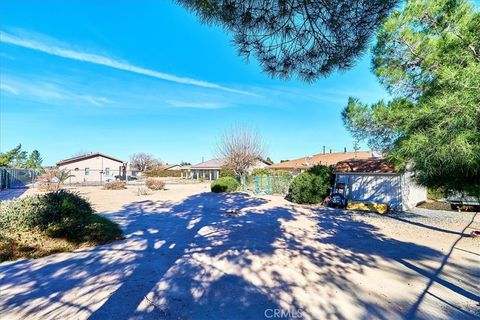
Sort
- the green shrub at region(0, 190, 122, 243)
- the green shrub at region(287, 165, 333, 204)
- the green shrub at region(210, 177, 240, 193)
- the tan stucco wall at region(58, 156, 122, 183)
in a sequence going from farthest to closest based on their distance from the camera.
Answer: the tan stucco wall at region(58, 156, 122, 183)
the green shrub at region(210, 177, 240, 193)
the green shrub at region(287, 165, 333, 204)
the green shrub at region(0, 190, 122, 243)

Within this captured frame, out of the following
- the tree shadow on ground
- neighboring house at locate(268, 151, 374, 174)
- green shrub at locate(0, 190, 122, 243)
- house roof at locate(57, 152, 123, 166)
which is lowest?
the tree shadow on ground

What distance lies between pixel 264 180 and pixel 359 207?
8542 millimetres

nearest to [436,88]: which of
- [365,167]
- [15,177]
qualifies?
[365,167]

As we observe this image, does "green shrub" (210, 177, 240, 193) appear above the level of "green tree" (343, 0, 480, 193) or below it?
below

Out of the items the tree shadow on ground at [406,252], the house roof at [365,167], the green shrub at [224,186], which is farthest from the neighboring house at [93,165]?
the tree shadow on ground at [406,252]

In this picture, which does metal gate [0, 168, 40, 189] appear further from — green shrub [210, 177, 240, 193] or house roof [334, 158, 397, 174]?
house roof [334, 158, 397, 174]

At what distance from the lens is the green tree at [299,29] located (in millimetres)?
3244

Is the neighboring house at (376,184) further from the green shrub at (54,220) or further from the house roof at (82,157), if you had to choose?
the house roof at (82,157)

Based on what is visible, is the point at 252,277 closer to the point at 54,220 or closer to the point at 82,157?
the point at 54,220

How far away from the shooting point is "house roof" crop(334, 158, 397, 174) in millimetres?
13806

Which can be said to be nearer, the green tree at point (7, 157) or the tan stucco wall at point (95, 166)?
the green tree at point (7, 157)

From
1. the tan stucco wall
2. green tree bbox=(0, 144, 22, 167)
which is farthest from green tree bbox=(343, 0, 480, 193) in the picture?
the tan stucco wall

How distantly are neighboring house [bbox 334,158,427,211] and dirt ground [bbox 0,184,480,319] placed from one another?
Answer: 5741 mm

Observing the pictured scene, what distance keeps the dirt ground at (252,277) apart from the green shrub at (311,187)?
6.67 m
